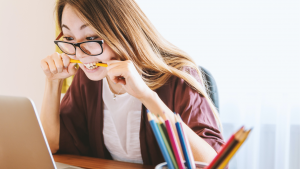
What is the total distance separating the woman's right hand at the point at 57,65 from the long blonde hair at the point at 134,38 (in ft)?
0.59

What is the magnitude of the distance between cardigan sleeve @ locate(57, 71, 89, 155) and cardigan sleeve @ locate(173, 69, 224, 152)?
45 cm

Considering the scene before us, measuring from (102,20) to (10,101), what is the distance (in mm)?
453

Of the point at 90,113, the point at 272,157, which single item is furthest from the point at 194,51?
the point at 90,113

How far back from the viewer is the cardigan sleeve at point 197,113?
809 millimetres

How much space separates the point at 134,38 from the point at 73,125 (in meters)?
0.48

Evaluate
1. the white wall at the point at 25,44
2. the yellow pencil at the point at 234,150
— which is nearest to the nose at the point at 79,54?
the yellow pencil at the point at 234,150

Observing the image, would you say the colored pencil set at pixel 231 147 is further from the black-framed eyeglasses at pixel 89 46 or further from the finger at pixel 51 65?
the finger at pixel 51 65

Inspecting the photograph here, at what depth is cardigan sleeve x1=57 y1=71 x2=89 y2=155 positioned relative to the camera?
105 cm

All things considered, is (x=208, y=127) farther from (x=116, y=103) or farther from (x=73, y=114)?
(x=73, y=114)

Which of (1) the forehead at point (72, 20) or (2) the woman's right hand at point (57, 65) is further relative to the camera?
(2) the woman's right hand at point (57, 65)

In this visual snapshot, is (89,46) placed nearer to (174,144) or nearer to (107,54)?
(107,54)

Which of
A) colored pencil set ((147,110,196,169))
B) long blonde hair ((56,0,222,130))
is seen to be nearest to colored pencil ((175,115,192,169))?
colored pencil set ((147,110,196,169))

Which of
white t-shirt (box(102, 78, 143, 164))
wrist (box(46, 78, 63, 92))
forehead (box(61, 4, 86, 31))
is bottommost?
white t-shirt (box(102, 78, 143, 164))

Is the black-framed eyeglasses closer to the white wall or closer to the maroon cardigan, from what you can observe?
the maroon cardigan
